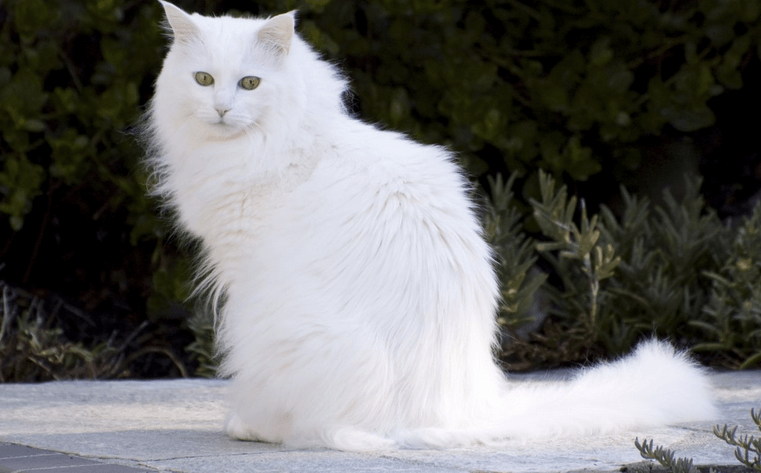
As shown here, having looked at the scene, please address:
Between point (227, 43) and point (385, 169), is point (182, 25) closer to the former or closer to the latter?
point (227, 43)

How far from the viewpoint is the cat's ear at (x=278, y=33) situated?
118 inches

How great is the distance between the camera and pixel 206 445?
2740 millimetres

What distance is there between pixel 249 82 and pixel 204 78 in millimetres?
146

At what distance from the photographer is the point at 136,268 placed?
240 inches

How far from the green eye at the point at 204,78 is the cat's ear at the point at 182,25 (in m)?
0.15

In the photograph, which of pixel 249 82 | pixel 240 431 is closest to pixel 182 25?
pixel 249 82

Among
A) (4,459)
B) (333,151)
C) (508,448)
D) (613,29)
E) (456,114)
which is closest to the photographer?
(4,459)

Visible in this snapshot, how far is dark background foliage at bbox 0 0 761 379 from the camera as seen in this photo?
521 cm

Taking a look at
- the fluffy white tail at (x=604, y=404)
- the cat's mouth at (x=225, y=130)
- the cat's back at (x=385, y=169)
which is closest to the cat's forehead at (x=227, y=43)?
the cat's mouth at (x=225, y=130)

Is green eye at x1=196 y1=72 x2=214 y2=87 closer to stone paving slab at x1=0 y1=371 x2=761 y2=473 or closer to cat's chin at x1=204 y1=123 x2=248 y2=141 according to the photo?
cat's chin at x1=204 y1=123 x2=248 y2=141

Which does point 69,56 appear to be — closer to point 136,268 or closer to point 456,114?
point 136,268

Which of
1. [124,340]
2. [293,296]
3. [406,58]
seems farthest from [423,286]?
[124,340]

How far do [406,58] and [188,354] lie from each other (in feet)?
7.35

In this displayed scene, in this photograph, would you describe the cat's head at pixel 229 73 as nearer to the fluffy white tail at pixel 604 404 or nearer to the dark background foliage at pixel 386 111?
the fluffy white tail at pixel 604 404
